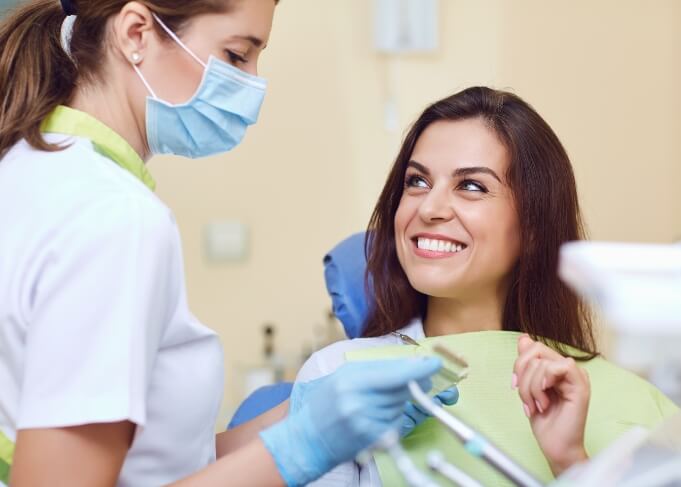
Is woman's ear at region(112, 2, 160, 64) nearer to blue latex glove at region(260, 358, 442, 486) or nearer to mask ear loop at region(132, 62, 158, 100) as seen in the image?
mask ear loop at region(132, 62, 158, 100)

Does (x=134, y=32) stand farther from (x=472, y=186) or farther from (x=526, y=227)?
(x=526, y=227)

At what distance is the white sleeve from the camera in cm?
88

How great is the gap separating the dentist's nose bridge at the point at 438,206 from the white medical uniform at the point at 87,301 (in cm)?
58

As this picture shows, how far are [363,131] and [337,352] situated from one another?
146cm

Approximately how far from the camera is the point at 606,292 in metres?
0.61

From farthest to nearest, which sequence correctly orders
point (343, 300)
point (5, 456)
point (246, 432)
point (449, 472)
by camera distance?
point (343, 300) → point (246, 432) → point (5, 456) → point (449, 472)

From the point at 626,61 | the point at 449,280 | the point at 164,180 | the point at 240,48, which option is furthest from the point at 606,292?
the point at 626,61

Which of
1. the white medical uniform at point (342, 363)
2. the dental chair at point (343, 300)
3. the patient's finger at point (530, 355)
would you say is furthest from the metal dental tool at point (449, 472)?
the dental chair at point (343, 300)

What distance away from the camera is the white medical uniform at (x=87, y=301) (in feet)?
2.90

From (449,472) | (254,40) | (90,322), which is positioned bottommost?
(449,472)

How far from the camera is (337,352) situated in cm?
153

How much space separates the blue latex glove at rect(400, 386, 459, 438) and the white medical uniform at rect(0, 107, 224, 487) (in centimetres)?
38

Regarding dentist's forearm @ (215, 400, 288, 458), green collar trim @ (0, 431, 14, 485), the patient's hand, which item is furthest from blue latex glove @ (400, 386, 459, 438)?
green collar trim @ (0, 431, 14, 485)

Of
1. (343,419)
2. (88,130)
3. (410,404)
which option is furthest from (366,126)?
(343,419)
